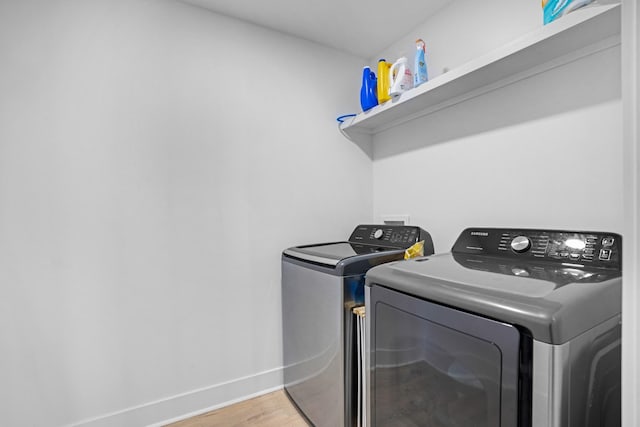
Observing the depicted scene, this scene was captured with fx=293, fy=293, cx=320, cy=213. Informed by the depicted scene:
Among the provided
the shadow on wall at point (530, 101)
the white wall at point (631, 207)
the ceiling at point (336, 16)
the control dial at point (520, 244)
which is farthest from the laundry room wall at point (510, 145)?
the white wall at point (631, 207)

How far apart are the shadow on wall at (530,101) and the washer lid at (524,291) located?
2.34ft

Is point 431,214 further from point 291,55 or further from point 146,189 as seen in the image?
point 146,189

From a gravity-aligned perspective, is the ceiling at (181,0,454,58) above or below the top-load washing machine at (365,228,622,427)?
above

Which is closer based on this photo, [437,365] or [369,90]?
[437,365]

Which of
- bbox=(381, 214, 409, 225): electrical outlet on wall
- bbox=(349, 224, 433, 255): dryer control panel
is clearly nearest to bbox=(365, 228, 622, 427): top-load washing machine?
bbox=(349, 224, 433, 255): dryer control panel

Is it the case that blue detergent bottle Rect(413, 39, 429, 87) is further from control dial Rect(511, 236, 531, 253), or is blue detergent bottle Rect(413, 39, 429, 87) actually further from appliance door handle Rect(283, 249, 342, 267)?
appliance door handle Rect(283, 249, 342, 267)

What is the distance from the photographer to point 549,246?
110 centimetres

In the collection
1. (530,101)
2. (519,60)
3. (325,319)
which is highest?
(519,60)

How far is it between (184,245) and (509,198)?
1758 millimetres

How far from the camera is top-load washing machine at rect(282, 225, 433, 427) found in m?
1.37

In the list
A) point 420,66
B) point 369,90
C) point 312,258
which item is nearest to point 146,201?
point 312,258

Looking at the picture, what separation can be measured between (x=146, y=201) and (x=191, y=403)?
1201 millimetres

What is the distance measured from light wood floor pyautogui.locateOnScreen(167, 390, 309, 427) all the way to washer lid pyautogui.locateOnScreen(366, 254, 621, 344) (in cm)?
114

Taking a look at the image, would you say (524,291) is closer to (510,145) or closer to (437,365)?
(437,365)
